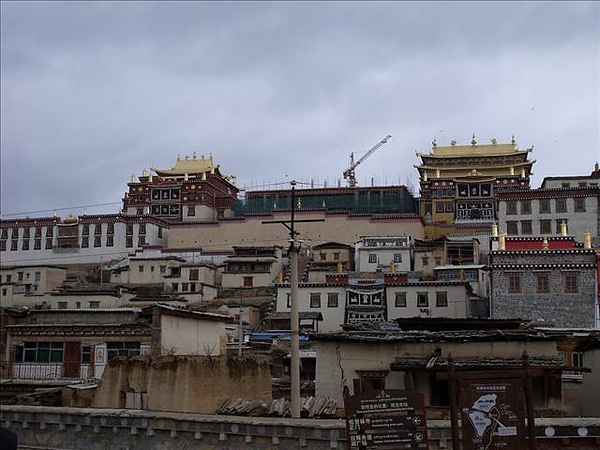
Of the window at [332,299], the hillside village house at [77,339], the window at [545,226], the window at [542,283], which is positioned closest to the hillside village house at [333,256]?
the window at [332,299]

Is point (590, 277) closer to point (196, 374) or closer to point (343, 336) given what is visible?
point (343, 336)

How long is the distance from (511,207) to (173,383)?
5000 cm

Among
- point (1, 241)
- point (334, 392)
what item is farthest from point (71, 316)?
point (1, 241)

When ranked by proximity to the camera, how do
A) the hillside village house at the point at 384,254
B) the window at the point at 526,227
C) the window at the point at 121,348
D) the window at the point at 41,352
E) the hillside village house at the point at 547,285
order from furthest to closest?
the window at the point at 526,227, the hillside village house at the point at 384,254, the hillside village house at the point at 547,285, the window at the point at 41,352, the window at the point at 121,348

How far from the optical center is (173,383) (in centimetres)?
2312

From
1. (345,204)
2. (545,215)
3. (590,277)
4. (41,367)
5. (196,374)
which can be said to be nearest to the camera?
(196,374)

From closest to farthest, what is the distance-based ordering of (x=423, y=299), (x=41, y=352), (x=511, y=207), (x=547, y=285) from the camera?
(x=41, y=352), (x=547, y=285), (x=423, y=299), (x=511, y=207)

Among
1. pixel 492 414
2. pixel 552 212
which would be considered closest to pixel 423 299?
pixel 552 212

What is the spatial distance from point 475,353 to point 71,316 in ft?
60.1

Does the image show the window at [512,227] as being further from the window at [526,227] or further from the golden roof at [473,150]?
the golden roof at [473,150]

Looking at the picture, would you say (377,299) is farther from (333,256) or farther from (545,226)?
(545,226)

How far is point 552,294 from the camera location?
43750 mm

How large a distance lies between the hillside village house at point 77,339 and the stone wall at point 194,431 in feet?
23.9

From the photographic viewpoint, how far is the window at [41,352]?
3206 cm
